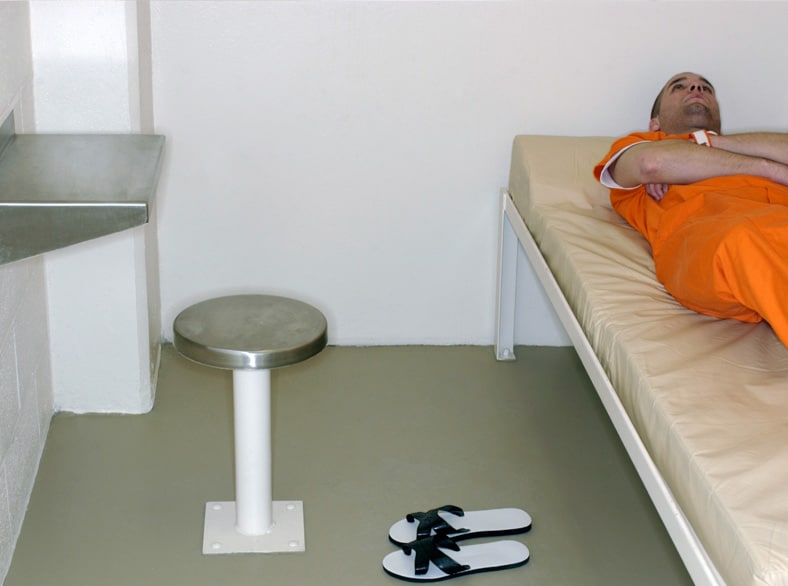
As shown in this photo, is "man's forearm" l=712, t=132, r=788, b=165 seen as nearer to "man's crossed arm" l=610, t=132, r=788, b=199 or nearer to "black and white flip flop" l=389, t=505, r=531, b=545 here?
"man's crossed arm" l=610, t=132, r=788, b=199

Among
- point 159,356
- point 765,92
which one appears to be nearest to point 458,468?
point 159,356

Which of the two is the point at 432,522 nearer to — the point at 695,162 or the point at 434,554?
the point at 434,554

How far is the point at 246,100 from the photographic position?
2855 millimetres

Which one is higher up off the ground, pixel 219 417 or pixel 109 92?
pixel 109 92

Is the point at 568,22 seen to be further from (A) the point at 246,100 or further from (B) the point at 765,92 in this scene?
(A) the point at 246,100

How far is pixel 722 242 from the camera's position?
1865 millimetres

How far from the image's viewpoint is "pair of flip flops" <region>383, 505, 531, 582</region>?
2080mm

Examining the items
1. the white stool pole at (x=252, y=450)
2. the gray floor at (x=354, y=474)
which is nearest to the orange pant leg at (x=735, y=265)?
the gray floor at (x=354, y=474)

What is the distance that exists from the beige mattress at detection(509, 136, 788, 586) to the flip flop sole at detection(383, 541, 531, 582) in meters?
0.47

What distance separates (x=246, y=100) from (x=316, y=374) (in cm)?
79

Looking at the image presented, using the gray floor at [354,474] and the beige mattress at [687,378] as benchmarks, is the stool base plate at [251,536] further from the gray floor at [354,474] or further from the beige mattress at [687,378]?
the beige mattress at [687,378]

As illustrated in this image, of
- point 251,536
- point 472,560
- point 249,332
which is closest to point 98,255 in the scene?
point 249,332

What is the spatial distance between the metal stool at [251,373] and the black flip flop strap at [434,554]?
0.80 feet

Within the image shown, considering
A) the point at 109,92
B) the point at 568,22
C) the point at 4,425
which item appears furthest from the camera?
the point at 568,22
